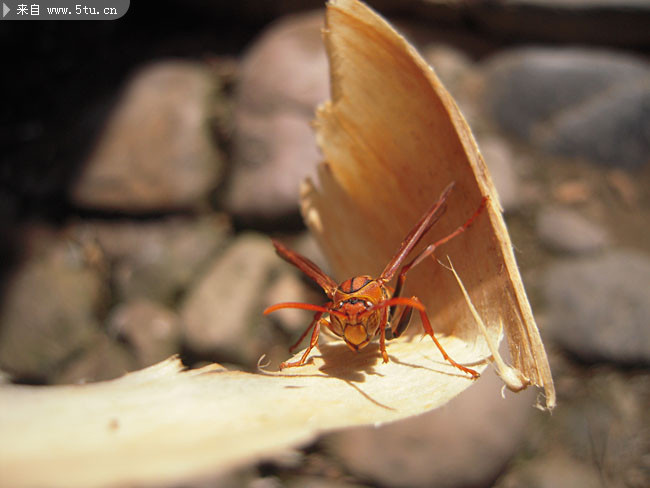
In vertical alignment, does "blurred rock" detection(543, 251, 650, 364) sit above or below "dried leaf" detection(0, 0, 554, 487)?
below

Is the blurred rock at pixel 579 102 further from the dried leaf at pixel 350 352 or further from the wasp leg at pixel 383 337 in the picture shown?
the wasp leg at pixel 383 337

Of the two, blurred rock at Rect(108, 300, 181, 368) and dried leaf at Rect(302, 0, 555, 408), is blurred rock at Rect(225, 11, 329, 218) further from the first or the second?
dried leaf at Rect(302, 0, 555, 408)

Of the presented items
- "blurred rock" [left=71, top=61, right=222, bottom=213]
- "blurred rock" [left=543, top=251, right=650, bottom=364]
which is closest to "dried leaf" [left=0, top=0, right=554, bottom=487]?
"blurred rock" [left=543, top=251, right=650, bottom=364]

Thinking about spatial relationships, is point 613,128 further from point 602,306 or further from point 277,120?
point 277,120

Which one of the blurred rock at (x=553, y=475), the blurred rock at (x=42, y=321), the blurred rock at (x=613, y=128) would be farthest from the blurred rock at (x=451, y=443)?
the blurred rock at (x=42, y=321)

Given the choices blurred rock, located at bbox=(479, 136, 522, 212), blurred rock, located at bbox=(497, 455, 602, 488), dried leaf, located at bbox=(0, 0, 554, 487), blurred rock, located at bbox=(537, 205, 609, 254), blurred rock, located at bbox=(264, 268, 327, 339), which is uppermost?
dried leaf, located at bbox=(0, 0, 554, 487)

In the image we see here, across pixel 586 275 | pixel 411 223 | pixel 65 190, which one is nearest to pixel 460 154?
pixel 411 223

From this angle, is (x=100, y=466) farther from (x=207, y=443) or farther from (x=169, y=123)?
(x=169, y=123)
